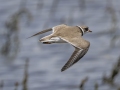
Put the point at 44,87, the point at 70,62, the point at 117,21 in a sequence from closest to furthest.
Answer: the point at 70,62 < the point at 44,87 < the point at 117,21

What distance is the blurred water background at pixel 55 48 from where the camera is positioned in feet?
38.0

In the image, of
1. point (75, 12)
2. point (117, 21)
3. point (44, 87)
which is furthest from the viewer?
point (75, 12)

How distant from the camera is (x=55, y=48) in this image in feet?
42.6

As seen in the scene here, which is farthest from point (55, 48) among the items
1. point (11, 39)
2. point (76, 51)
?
point (76, 51)

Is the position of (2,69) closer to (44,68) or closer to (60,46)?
(44,68)

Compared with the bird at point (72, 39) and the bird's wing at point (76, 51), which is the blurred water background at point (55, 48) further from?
the bird's wing at point (76, 51)

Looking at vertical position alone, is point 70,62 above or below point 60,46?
above

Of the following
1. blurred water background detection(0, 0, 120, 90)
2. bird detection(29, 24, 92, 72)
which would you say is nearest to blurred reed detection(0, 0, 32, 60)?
blurred water background detection(0, 0, 120, 90)

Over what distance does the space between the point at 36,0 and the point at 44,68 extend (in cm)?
337

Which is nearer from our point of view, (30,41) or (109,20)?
(30,41)

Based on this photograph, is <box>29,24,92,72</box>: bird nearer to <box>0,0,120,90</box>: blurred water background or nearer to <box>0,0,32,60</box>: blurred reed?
<box>0,0,120,90</box>: blurred water background

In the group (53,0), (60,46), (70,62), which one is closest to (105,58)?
(60,46)

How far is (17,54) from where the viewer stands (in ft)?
41.1

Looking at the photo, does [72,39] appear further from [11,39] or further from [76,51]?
[11,39]
